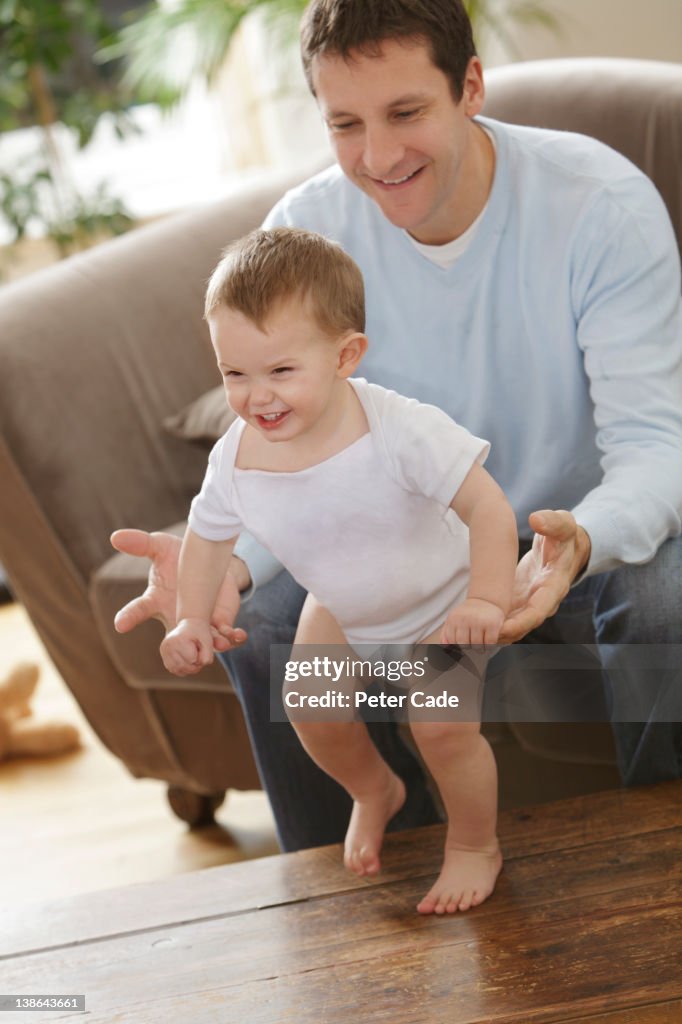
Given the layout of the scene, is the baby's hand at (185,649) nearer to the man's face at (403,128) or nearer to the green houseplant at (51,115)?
the man's face at (403,128)

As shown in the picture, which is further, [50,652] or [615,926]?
[50,652]

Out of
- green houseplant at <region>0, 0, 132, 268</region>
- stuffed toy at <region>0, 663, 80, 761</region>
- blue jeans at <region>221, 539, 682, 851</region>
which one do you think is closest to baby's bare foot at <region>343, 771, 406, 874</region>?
blue jeans at <region>221, 539, 682, 851</region>

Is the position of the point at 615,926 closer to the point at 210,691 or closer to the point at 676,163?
the point at 210,691

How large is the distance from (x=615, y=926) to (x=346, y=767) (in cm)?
30

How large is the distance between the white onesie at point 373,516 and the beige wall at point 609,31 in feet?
4.43

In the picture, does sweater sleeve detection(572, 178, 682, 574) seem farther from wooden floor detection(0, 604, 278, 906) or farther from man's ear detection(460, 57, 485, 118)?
wooden floor detection(0, 604, 278, 906)

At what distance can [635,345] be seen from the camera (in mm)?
1241

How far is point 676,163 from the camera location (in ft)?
5.29

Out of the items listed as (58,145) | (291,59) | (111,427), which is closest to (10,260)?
(58,145)

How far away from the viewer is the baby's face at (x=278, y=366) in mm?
958

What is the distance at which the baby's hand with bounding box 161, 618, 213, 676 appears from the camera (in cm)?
108

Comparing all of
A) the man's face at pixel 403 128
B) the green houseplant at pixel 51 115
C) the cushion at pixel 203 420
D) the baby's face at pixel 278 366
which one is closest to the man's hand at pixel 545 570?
the baby's face at pixel 278 366

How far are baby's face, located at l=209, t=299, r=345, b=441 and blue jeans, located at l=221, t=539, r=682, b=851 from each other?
337 mm

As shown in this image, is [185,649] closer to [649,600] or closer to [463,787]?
[463,787]
